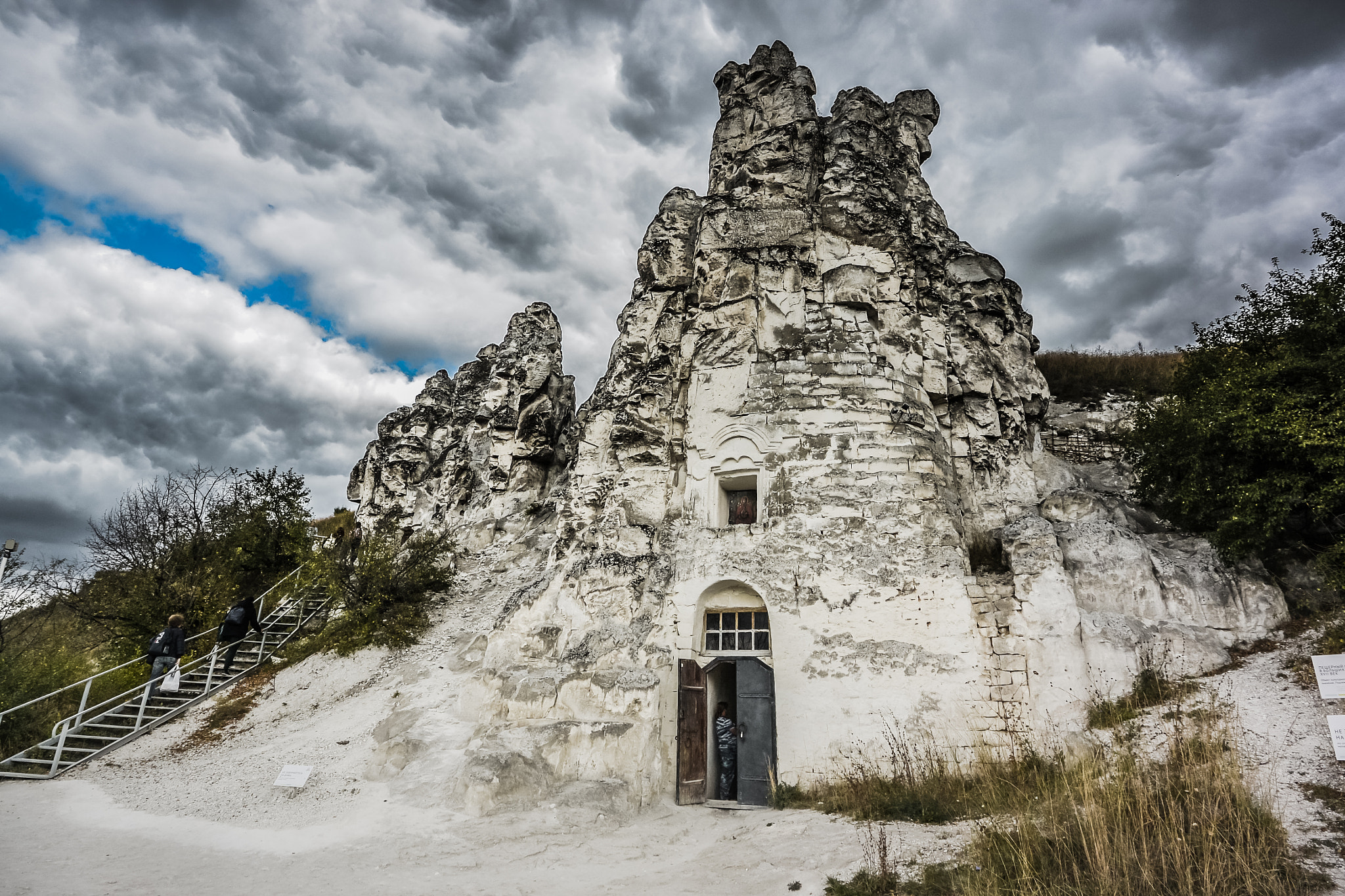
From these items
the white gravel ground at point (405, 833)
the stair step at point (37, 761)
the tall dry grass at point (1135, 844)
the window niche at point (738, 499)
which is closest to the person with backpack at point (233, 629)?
the white gravel ground at point (405, 833)

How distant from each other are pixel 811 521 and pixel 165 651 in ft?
40.5

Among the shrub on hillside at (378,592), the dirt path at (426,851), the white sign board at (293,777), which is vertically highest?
the shrub on hillside at (378,592)

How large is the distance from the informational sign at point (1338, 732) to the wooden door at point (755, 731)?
665 cm

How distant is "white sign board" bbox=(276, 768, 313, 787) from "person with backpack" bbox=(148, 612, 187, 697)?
14.6 ft

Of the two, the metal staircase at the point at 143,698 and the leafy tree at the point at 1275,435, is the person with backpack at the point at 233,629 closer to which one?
the metal staircase at the point at 143,698

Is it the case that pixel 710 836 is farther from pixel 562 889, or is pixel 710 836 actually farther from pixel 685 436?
pixel 685 436

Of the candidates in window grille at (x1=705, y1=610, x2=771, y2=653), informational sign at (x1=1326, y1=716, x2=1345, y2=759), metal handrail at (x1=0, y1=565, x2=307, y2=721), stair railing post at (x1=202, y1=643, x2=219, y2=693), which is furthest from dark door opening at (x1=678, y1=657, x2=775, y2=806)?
stair railing post at (x1=202, y1=643, x2=219, y2=693)

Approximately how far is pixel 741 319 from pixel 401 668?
32.0ft

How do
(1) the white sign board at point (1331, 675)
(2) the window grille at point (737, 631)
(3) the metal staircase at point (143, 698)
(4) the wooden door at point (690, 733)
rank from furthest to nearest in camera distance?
(2) the window grille at point (737, 631) → (3) the metal staircase at point (143, 698) → (4) the wooden door at point (690, 733) → (1) the white sign board at point (1331, 675)

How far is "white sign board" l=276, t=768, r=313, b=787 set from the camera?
10086 millimetres

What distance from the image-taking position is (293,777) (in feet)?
33.3

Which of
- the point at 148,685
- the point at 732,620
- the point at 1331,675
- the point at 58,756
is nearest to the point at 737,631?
the point at 732,620

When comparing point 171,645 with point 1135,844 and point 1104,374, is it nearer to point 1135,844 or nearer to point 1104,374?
point 1135,844

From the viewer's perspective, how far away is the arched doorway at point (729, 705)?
10.6 meters
